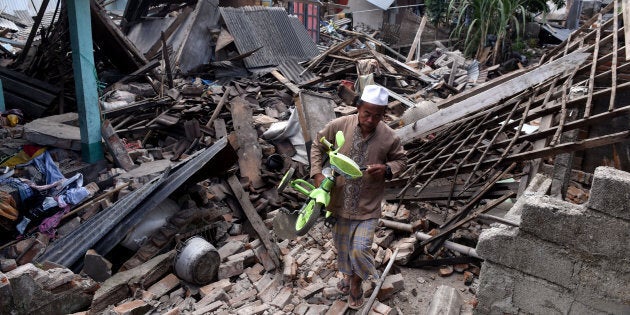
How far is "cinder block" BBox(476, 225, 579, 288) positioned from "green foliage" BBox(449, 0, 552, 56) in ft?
38.3

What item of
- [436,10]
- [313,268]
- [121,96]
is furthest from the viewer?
[436,10]

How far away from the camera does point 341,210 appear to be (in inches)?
153

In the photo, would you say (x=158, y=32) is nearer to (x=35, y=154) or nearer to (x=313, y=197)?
(x=35, y=154)

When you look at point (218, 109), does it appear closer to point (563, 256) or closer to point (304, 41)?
point (304, 41)

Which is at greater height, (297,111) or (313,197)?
(313,197)

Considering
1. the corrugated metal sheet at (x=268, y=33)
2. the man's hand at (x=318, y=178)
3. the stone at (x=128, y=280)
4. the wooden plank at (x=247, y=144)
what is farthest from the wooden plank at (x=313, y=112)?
the corrugated metal sheet at (x=268, y=33)

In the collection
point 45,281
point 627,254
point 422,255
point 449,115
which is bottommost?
point 422,255

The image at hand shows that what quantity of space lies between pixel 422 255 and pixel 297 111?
130 inches

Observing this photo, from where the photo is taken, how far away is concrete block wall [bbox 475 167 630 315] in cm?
288

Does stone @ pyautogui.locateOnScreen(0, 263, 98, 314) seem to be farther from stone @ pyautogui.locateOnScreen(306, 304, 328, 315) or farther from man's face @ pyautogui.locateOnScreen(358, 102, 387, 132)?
man's face @ pyautogui.locateOnScreen(358, 102, 387, 132)

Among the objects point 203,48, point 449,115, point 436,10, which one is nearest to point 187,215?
point 449,115

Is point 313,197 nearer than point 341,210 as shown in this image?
Yes

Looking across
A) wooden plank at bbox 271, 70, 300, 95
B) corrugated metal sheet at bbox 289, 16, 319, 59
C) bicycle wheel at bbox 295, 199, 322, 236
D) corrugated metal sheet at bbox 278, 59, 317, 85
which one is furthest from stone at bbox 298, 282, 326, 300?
corrugated metal sheet at bbox 289, 16, 319, 59

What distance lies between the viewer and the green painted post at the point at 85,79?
20.7 ft
